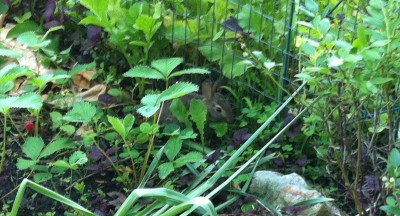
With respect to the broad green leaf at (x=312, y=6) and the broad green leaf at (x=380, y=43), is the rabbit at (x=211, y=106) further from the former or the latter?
the broad green leaf at (x=380, y=43)

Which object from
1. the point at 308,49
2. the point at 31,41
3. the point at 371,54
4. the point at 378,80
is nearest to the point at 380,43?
the point at 371,54

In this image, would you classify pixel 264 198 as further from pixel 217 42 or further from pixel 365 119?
pixel 217 42

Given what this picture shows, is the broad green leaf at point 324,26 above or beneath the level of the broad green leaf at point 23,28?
above

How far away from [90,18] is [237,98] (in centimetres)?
83

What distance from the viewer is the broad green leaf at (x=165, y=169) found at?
364 cm

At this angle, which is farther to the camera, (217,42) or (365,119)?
(217,42)

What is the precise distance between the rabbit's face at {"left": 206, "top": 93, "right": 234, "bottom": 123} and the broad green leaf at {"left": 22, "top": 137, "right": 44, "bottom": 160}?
2.71ft

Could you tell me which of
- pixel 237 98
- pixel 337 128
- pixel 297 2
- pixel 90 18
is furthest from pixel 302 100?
pixel 90 18

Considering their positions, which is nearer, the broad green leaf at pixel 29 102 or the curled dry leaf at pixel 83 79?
the broad green leaf at pixel 29 102

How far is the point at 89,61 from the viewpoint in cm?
464

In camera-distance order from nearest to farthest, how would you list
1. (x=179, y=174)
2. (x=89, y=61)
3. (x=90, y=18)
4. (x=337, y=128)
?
(x=337, y=128) → (x=179, y=174) → (x=90, y=18) → (x=89, y=61)

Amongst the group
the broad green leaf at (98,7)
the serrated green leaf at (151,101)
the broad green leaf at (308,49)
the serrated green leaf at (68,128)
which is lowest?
the serrated green leaf at (68,128)

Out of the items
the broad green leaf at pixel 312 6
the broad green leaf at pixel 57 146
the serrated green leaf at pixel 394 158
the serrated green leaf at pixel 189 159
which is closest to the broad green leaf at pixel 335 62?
the broad green leaf at pixel 312 6

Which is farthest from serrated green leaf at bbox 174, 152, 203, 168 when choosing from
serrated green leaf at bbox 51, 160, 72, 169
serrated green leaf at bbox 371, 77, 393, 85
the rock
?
serrated green leaf at bbox 371, 77, 393, 85
